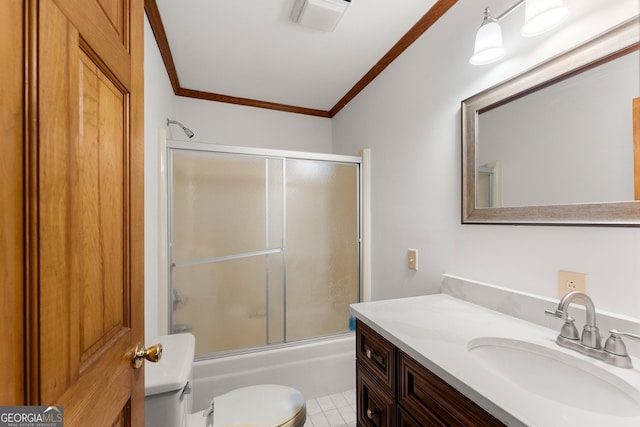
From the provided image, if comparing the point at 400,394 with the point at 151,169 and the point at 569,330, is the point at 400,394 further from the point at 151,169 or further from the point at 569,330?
the point at 151,169

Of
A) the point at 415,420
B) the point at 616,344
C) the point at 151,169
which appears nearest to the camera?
the point at 616,344

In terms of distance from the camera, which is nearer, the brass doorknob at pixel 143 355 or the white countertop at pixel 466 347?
the white countertop at pixel 466 347

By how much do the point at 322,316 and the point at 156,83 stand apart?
1.91 m

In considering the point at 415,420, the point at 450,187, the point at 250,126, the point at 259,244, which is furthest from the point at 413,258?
the point at 250,126

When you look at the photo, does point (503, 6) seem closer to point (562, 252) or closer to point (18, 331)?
point (562, 252)

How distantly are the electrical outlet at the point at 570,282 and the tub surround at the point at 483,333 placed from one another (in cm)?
5

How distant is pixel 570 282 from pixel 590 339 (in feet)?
0.66

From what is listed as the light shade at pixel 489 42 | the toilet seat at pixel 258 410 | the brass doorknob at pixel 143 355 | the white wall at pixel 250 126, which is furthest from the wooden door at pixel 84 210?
the white wall at pixel 250 126

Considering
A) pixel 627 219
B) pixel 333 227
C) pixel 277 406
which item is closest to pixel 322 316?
pixel 333 227

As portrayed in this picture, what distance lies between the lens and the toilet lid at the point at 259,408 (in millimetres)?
1114

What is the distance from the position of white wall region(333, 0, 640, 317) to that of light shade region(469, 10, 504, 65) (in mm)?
78

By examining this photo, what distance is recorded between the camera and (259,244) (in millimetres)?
1952

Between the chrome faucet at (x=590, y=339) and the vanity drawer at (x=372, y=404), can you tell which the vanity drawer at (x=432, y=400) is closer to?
the vanity drawer at (x=372, y=404)

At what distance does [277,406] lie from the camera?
3.93 ft
